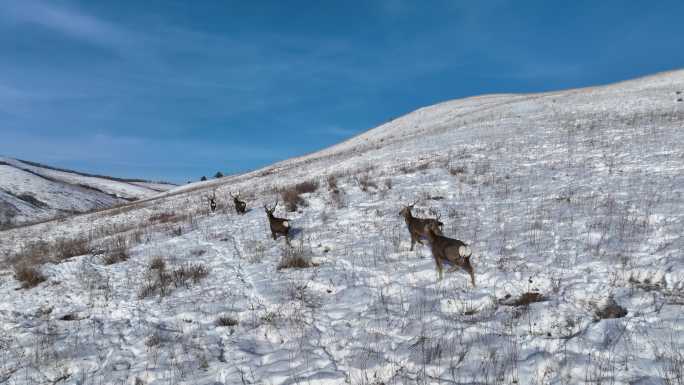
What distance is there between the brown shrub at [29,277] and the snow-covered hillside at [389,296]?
0.10 m

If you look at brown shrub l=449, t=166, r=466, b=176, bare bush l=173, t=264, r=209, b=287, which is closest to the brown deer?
bare bush l=173, t=264, r=209, b=287

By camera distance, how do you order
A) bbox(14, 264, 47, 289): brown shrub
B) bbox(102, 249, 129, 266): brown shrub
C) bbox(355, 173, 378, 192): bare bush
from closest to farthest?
1. bbox(14, 264, 47, 289): brown shrub
2. bbox(102, 249, 129, 266): brown shrub
3. bbox(355, 173, 378, 192): bare bush

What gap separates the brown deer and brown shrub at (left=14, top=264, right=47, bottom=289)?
845 cm

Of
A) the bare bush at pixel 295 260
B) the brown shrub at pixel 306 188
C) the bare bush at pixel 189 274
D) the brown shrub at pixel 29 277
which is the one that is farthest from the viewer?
the brown shrub at pixel 306 188

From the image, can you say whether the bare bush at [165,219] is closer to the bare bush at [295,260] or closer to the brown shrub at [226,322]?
the bare bush at [295,260]

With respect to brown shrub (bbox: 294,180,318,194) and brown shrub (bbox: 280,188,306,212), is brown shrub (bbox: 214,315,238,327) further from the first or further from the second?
brown shrub (bbox: 294,180,318,194)

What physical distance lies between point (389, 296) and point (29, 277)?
8091 millimetres

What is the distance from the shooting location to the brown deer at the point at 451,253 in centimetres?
665

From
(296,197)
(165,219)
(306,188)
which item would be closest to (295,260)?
(296,197)

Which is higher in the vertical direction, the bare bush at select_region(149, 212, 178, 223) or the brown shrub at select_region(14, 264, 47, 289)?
the bare bush at select_region(149, 212, 178, 223)

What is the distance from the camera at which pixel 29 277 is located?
930 centimetres

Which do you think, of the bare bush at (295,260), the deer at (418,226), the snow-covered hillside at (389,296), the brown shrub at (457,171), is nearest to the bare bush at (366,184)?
the snow-covered hillside at (389,296)

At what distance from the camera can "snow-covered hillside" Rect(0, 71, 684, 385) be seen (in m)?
4.84

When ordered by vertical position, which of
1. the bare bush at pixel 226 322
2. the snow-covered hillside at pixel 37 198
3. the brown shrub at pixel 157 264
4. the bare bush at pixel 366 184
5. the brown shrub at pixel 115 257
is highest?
the snow-covered hillside at pixel 37 198
